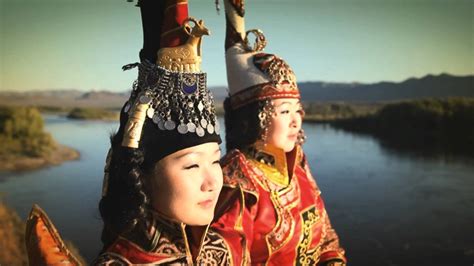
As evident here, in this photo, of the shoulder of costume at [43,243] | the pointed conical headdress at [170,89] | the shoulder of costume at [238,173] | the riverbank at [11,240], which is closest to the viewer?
the shoulder of costume at [43,243]

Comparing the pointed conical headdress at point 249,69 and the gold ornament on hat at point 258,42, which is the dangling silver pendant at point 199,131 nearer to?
the pointed conical headdress at point 249,69

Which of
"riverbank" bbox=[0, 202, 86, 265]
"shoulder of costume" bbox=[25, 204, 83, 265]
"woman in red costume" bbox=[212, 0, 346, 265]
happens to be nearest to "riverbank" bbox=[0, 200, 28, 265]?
"riverbank" bbox=[0, 202, 86, 265]

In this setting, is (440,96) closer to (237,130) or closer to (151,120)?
(237,130)

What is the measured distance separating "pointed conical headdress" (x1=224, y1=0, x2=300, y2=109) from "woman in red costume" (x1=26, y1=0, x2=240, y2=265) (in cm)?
112

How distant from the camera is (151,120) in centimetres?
145

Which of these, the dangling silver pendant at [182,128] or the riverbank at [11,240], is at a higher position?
the dangling silver pendant at [182,128]

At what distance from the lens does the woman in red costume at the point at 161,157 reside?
1.44 m

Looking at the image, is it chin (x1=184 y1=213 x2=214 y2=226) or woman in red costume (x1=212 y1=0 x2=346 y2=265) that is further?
woman in red costume (x1=212 y1=0 x2=346 y2=265)

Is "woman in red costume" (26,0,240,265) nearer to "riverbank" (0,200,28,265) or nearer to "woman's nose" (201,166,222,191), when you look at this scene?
"woman's nose" (201,166,222,191)

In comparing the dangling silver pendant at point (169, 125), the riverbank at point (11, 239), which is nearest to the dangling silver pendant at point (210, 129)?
the dangling silver pendant at point (169, 125)

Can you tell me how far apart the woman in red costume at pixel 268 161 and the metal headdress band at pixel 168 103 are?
875 mm

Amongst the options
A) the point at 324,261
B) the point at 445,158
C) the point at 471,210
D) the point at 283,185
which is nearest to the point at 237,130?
the point at 283,185

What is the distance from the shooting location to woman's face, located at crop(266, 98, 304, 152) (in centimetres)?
262

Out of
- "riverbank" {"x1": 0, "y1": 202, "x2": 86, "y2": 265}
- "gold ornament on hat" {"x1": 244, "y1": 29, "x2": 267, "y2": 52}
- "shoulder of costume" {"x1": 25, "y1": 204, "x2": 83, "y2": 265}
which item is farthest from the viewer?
"riverbank" {"x1": 0, "y1": 202, "x2": 86, "y2": 265}
